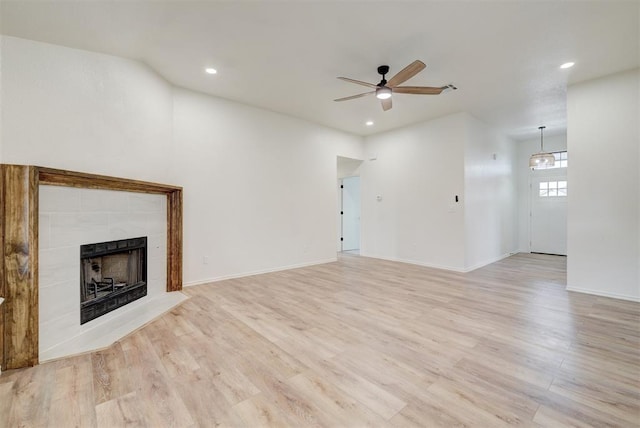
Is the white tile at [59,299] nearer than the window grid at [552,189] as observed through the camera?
Yes

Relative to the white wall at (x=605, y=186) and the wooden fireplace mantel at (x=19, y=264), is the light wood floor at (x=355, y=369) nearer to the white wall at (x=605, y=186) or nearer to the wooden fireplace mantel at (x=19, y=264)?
the wooden fireplace mantel at (x=19, y=264)

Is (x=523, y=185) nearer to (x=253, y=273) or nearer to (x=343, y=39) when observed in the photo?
(x=343, y=39)

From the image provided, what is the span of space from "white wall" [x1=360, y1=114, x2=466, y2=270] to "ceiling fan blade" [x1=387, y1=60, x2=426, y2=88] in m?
2.63

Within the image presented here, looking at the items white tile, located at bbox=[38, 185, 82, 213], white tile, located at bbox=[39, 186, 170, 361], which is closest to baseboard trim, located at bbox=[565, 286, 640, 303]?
white tile, located at bbox=[39, 186, 170, 361]

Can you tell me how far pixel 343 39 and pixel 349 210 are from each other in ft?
18.1

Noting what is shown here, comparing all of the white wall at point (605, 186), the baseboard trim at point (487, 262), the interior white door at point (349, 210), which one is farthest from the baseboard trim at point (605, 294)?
the interior white door at point (349, 210)

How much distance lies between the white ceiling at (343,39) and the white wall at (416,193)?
4.10 feet

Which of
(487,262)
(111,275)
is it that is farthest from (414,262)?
(111,275)

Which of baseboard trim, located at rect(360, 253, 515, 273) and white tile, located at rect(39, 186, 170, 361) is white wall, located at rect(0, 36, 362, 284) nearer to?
white tile, located at rect(39, 186, 170, 361)

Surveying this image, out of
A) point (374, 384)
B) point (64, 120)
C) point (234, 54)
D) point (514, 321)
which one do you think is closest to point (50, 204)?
point (64, 120)

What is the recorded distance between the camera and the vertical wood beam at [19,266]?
75.0 inches

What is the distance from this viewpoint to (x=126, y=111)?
9.88 feet

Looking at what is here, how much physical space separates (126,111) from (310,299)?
311 cm

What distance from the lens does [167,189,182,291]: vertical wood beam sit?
367 cm
